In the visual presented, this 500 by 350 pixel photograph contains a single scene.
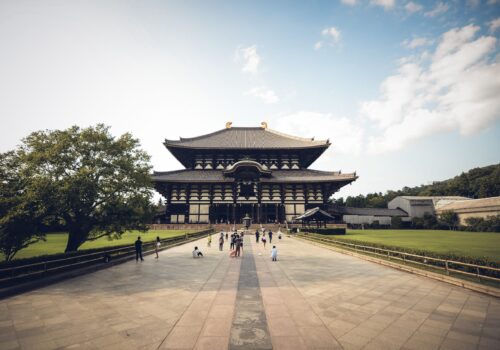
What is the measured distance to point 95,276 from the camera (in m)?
9.79

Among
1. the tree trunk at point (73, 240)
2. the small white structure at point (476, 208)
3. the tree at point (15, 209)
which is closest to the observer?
the tree at point (15, 209)

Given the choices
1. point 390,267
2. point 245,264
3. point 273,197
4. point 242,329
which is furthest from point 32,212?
point 273,197

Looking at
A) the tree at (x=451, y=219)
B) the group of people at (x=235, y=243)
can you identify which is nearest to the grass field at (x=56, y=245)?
the group of people at (x=235, y=243)

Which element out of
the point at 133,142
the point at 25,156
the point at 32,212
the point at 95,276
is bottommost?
the point at 95,276

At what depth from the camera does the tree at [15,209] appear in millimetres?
9250

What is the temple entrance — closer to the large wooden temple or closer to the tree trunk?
the large wooden temple

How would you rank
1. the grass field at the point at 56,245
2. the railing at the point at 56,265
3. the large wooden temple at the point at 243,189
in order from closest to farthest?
the railing at the point at 56,265
the grass field at the point at 56,245
the large wooden temple at the point at 243,189

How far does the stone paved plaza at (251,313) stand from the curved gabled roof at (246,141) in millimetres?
33521

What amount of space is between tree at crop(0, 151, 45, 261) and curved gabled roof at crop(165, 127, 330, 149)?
30.6m

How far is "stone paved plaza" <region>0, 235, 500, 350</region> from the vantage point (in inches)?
175

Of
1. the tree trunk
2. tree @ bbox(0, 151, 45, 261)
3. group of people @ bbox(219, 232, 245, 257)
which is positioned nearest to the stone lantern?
group of people @ bbox(219, 232, 245, 257)

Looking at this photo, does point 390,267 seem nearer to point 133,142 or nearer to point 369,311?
point 369,311

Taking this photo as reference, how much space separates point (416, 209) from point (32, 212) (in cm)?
5935

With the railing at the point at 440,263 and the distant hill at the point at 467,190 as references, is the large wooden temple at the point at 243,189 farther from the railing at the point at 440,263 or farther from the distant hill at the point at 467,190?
the distant hill at the point at 467,190
